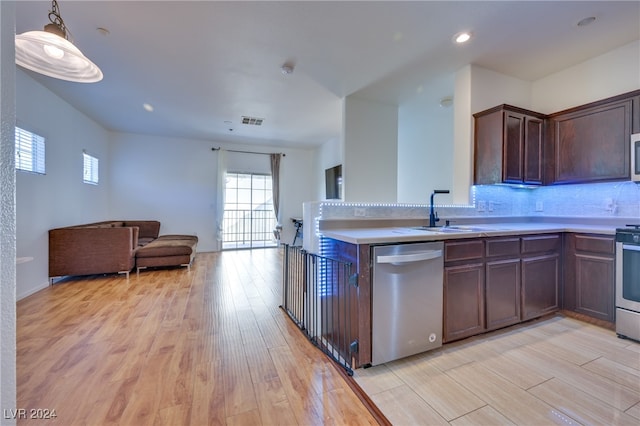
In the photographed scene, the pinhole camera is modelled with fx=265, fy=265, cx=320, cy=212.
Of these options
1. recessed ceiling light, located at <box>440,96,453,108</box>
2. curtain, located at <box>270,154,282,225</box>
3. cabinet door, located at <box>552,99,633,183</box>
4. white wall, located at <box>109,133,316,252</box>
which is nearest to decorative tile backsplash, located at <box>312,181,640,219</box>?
cabinet door, located at <box>552,99,633,183</box>

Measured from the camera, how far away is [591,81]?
9.65 ft

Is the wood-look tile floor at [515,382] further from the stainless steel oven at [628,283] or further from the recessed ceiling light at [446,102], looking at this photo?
the recessed ceiling light at [446,102]

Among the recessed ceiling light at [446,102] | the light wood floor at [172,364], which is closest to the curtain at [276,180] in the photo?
the light wood floor at [172,364]

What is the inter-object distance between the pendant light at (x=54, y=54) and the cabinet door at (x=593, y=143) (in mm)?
4458

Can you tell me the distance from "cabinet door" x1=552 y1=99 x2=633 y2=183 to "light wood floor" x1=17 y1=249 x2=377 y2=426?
10.8 feet

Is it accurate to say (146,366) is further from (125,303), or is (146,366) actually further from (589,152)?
(589,152)

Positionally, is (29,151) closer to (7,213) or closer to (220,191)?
(220,191)

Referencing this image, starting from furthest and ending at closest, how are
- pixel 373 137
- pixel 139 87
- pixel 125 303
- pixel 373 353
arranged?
pixel 373 137 < pixel 139 87 < pixel 125 303 < pixel 373 353

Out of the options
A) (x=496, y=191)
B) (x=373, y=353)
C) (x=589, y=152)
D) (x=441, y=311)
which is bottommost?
(x=373, y=353)

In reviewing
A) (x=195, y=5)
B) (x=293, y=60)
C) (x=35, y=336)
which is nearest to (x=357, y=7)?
(x=293, y=60)

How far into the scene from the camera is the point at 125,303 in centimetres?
307

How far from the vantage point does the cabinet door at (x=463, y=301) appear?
6.83 feet

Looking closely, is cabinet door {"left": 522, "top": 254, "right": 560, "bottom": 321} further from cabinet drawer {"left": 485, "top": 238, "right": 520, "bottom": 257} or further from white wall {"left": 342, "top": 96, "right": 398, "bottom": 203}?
white wall {"left": 342, "top": 96, "right": 398, "bottom": 203}

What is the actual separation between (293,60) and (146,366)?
3.11 meters
